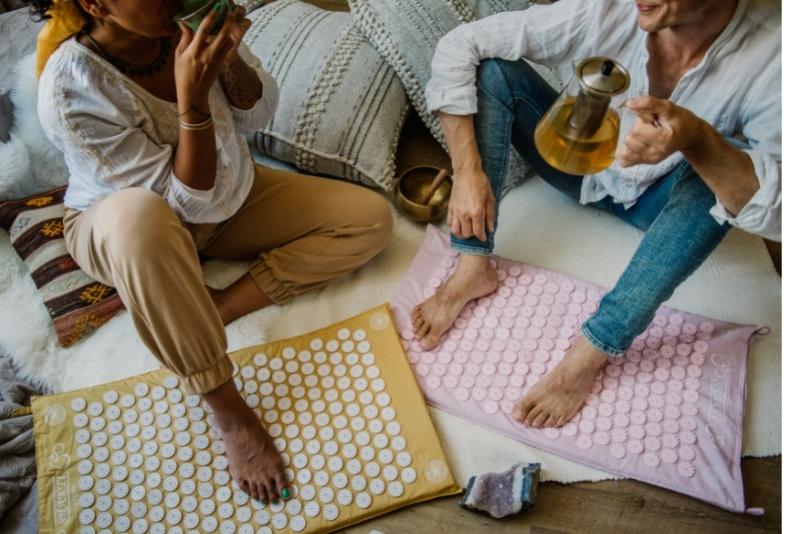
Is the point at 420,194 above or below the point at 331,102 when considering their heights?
below

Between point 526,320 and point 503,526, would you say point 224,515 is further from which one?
point 526,320

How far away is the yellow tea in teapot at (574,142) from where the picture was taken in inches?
38.6

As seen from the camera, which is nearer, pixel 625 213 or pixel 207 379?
pixel 207 379

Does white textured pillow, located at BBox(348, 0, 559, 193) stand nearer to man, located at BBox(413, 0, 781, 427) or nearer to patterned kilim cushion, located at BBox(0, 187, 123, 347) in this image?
→ man, located at BBox(413, 0, 781, 427)

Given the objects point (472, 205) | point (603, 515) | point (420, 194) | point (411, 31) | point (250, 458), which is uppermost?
point (411, 31)

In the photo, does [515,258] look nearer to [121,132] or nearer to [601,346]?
[601,346]

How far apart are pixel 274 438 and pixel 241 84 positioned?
0.67 meters

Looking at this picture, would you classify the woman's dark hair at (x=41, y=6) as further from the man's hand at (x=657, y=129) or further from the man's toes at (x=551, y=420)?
the man's toes at (x=551, y=420)

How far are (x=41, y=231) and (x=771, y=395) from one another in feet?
5.11

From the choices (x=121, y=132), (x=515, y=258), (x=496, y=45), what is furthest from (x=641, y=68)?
(x=121, y=132)

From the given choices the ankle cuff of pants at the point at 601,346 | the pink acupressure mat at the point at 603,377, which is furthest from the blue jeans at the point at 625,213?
the pink acupressure mat at the point at 603,377

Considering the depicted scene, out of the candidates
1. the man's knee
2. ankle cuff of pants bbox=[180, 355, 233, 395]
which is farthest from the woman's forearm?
the man's knee

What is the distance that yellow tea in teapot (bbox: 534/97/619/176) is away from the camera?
980 mm

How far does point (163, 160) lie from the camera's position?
113 centimetres
